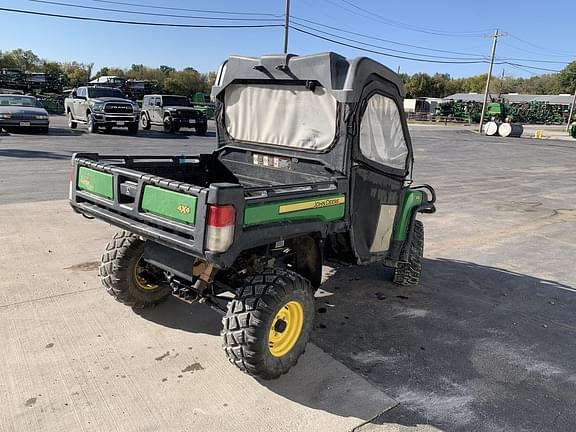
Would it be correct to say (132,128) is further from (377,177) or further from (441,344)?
(441,344)

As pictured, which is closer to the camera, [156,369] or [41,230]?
[156,369]

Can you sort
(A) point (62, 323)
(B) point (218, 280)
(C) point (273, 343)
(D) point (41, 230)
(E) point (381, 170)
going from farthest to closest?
(D) point (41, 230)
(E) point (381, 170)
(A) point (62, 323)
(B) point (218, 280)
(C) point (273, 343)

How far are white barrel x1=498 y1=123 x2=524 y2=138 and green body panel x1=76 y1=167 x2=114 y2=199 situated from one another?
40.8 meters

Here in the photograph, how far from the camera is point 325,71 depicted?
3709mm

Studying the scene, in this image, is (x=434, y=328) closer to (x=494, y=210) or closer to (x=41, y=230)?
(x=41, y=230)

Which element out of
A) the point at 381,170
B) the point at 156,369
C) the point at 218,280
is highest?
the point at 381,170

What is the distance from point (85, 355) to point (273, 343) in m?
1.37

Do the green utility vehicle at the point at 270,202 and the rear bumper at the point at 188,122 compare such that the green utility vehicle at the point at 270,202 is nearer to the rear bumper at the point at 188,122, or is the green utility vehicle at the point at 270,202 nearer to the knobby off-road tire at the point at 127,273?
the knobby off-road tire at the point at 127,273

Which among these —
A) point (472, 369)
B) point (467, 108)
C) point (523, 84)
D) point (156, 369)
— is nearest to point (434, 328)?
point (472, 369)

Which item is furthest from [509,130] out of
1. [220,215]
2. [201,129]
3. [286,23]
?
[220,215]

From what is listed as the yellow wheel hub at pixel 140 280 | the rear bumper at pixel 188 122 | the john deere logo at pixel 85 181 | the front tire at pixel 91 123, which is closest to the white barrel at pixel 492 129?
the rear bumper at pixel 188 122

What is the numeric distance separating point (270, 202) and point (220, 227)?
42cm

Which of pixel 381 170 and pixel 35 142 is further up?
pixel 381 170

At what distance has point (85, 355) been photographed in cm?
348
